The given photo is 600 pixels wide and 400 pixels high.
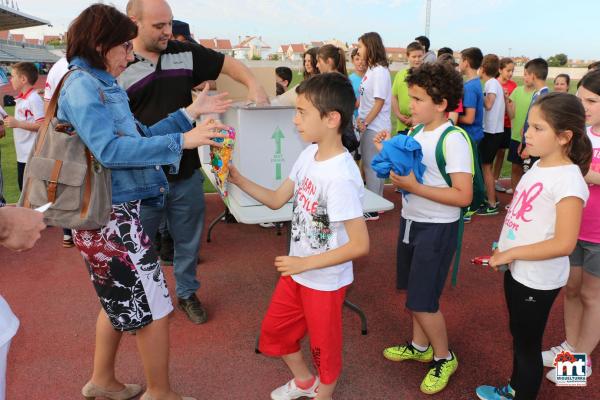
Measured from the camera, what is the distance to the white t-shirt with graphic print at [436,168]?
2162 millimetres

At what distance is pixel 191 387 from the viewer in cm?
260

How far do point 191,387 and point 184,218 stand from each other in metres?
1.12

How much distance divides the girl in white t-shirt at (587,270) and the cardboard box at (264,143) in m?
1.70

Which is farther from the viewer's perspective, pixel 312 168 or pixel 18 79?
pixel 18 79

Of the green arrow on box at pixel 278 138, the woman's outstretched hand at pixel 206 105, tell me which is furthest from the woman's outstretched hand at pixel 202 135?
the green arrow on box at pixel 278 138

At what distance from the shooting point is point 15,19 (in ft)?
142

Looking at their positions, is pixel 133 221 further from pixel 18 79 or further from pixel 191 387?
pixel 18 79

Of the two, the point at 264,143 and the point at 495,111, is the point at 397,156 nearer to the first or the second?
the point at 264,143

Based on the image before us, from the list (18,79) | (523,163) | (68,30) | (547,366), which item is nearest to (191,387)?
(68,30)

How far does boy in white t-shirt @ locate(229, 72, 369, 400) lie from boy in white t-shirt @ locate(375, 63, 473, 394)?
1.37 ft

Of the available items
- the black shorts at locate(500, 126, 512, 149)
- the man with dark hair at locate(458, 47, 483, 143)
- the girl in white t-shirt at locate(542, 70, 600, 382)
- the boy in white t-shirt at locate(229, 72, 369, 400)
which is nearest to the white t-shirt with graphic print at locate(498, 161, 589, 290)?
the girl in white t-shirt at locate(542, 70, 600, 382)

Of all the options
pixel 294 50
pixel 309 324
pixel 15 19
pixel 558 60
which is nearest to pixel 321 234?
pixel 309 324

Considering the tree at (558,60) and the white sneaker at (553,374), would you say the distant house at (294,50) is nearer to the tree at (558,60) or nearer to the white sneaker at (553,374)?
the tree at (558,60)

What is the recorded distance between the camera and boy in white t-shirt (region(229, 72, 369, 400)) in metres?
1.84
